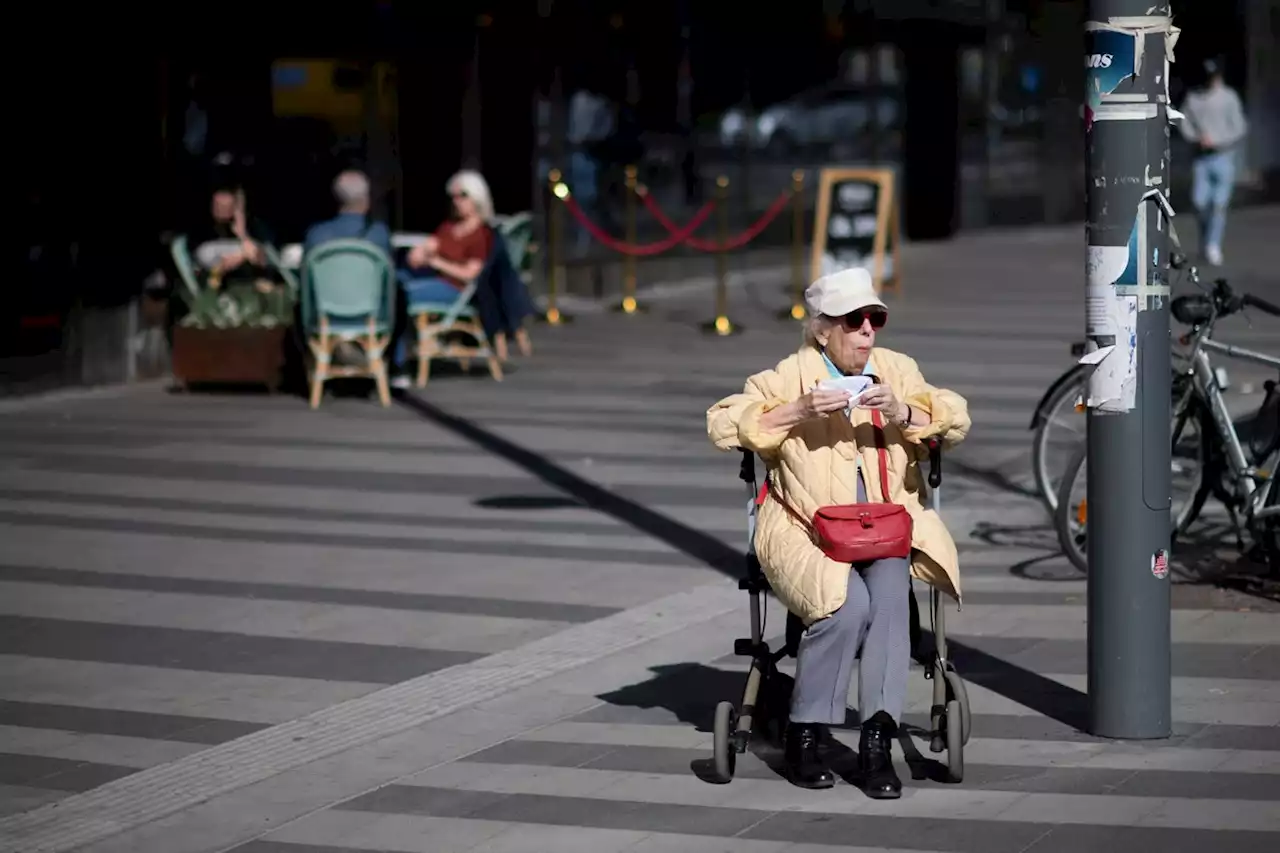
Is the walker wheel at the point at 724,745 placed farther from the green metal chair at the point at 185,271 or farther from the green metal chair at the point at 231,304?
the green metal chair at the point at 185,271

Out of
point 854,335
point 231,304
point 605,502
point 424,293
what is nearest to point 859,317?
point 854,335

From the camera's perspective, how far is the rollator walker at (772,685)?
6496mm

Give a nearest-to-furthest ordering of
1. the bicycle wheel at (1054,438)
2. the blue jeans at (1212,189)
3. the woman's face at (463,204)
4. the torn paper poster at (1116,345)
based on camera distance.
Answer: the torn paper poster at (1116,345) → the bicycle wheel at (1054,438) → the woman's face at (463,204) → the blue jeans at (1212,189)

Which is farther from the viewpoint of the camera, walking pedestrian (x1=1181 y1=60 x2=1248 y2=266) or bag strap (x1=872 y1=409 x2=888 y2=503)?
walking pedestrian (x1=1181 y1=60 x2=1248 y2=266)

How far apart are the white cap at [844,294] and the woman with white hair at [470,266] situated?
9.11 metres

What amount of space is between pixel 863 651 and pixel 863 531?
338mm

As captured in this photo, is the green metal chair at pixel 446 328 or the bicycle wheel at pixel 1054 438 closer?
the bicycle wheel at pixel 1054 438

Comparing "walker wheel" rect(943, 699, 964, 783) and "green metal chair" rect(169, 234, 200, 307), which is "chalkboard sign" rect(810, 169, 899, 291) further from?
"walker wheel" rect(943, 699, 964, 783)

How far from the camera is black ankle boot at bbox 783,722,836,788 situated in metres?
6.49

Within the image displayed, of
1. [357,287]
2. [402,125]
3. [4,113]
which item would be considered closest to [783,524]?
[357,287]

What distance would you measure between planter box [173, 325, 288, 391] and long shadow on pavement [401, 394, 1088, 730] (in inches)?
35.0

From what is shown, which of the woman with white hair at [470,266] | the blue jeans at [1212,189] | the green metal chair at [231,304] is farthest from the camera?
the blue jeans at [1212,189]

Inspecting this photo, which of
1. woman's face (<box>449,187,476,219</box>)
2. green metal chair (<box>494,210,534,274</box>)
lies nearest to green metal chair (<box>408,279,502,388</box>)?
woman's face (<box>449,187,476,219</box>)

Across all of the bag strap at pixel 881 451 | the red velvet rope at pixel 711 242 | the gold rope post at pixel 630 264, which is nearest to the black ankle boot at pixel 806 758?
the bag strap at pixel 881 451
